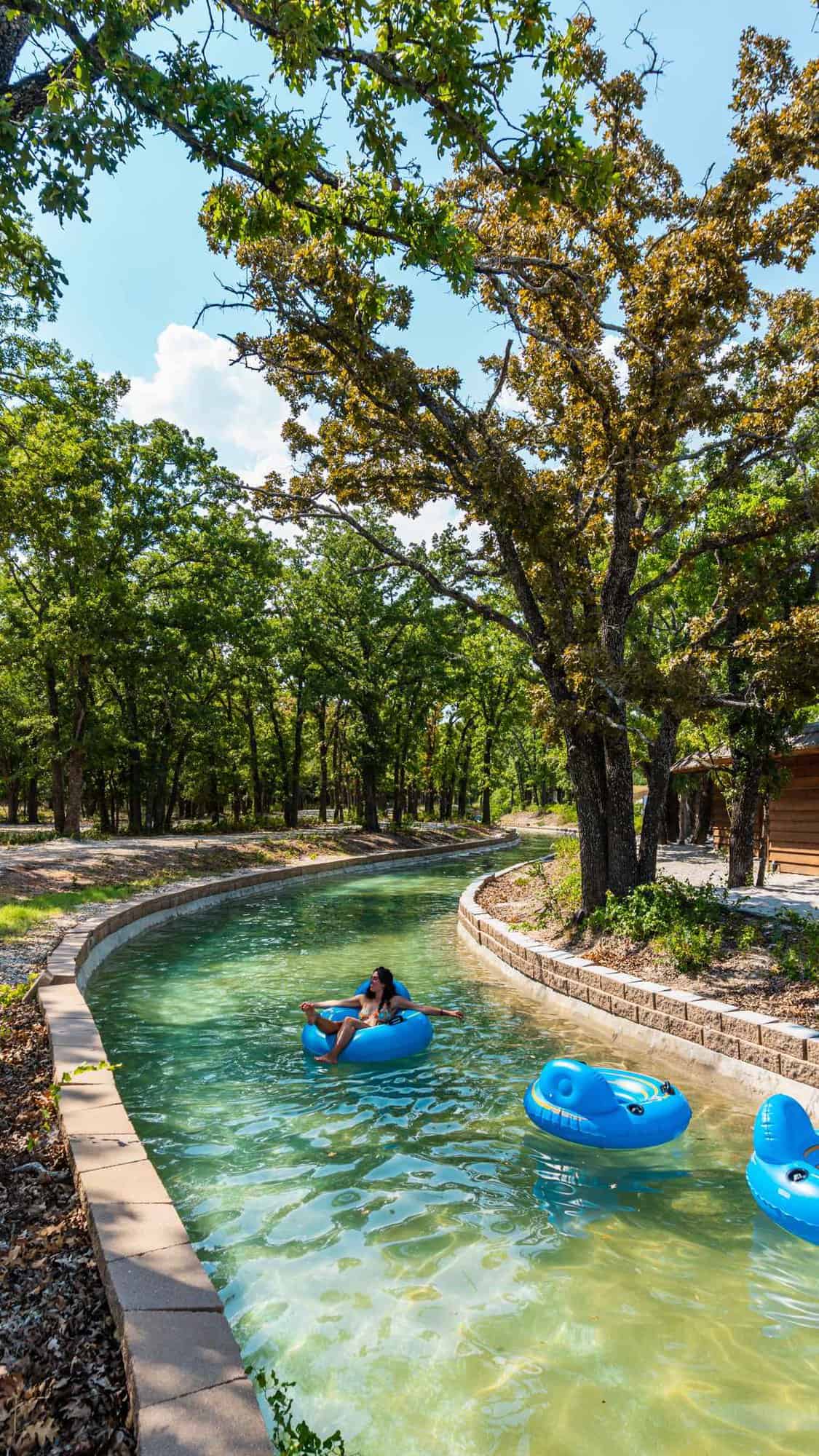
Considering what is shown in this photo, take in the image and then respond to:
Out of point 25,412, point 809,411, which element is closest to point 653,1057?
point 809,411

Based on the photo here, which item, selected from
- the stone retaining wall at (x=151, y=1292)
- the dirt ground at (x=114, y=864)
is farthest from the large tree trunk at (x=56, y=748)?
the stone retaining wall at (x=151, y=1292)

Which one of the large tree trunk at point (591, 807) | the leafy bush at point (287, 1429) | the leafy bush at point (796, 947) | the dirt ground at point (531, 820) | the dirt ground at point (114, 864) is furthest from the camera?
the dirt ground at point (531, 820)

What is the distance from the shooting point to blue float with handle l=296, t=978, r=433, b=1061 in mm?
8125

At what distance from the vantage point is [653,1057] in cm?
839

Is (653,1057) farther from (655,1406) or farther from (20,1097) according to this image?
(20,1097)

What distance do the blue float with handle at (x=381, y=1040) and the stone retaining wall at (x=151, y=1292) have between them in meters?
2.28

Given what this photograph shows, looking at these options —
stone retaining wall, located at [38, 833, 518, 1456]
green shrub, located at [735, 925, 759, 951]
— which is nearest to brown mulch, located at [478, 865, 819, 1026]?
green shrub, located at [735, 925, 759, 951]

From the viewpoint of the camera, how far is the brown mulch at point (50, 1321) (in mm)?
2842

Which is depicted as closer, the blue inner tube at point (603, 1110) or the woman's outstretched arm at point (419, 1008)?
the blue inner tube at point (603, 1110)

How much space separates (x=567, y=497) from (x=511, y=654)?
28.3 metres

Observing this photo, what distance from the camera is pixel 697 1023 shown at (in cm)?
816

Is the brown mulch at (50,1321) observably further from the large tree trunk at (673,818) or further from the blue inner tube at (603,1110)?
the large tree trunk at (673,818)

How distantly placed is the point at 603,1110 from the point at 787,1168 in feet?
4.41

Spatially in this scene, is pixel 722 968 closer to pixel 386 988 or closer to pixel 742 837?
pixel 386 988
